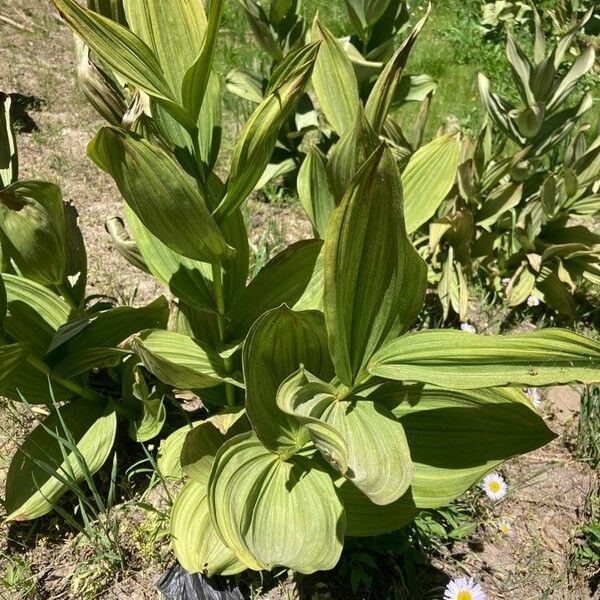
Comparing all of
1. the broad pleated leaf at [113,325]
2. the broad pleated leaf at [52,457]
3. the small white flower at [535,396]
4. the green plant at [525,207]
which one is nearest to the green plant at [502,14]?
the green plant at [525,207]

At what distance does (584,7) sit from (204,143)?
4219 millimetres

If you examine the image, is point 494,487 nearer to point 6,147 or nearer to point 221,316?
point 221,316

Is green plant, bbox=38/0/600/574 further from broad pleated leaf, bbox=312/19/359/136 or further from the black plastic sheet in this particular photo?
the black plastic sheet

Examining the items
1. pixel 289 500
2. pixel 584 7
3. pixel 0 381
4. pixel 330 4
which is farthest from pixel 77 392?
pixel 584 7

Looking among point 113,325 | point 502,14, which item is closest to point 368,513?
point 113,325

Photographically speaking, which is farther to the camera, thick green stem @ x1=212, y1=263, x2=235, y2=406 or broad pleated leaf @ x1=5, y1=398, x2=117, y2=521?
broad pleated leaf @ x1=5, y1=398, x2=117, y2=521

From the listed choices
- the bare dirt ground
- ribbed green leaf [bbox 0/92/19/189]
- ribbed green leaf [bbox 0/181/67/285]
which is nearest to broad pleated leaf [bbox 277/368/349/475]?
ribbed green leaf [bbox 0/181/67/285]

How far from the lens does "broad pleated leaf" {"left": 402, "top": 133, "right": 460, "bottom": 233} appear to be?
1.75 meters

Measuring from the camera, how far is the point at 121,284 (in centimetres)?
273

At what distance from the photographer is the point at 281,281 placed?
172cm

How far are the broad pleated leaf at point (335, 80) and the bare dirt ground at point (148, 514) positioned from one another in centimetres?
112

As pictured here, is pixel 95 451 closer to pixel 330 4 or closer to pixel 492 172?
pixel 492 172

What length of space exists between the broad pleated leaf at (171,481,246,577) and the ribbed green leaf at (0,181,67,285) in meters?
0.73

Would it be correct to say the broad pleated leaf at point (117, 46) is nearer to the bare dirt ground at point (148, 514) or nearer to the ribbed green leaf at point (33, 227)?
the ribbed green leaf at point (33, 227)
